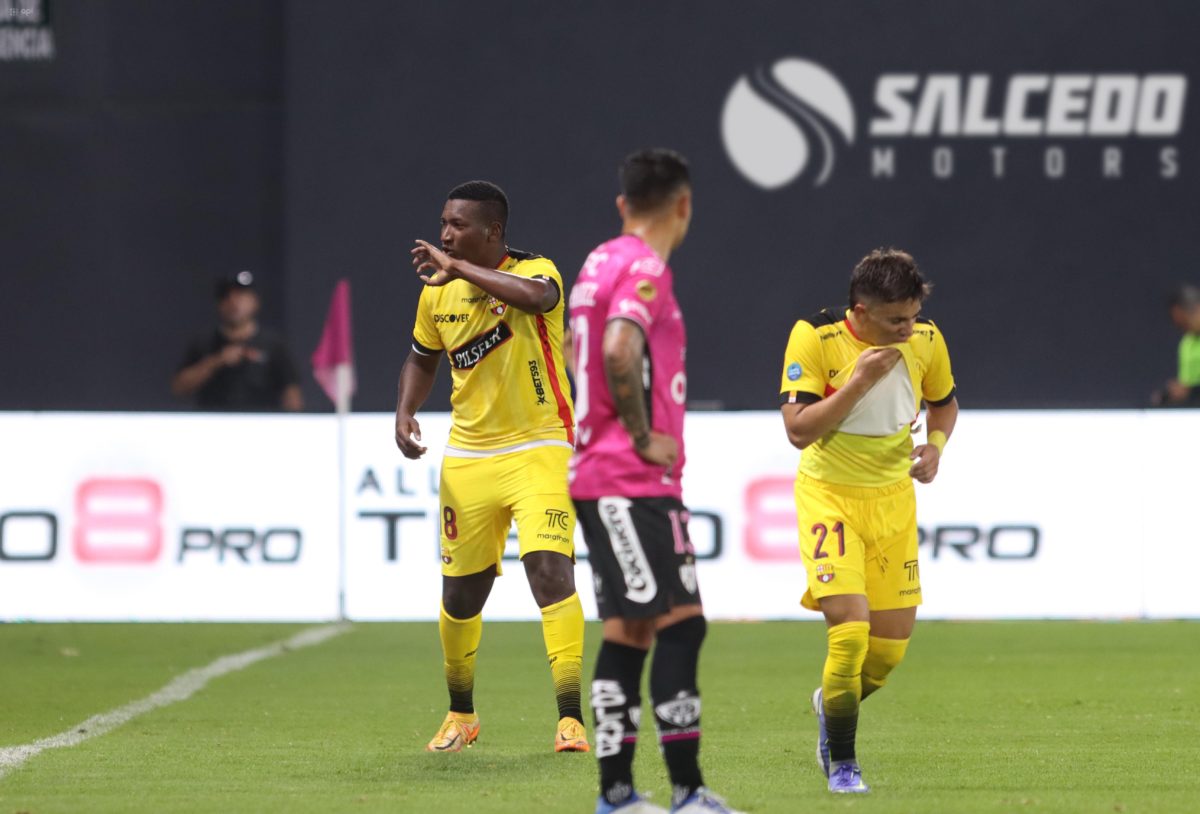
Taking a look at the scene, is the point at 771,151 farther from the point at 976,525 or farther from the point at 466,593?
the point at 466,593

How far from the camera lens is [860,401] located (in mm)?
6625

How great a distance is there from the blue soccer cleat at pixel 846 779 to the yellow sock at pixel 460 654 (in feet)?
5.80

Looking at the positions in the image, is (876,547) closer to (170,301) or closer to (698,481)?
(698,481)

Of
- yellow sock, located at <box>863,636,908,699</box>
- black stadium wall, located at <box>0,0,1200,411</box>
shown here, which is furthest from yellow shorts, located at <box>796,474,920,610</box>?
black stadium wall, located at <box>0,0,1200,411</box>

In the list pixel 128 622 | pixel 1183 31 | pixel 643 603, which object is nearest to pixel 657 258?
pixel 643 603

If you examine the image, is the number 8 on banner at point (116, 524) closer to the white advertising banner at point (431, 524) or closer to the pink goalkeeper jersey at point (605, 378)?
the white advertising banner at point (431, 524)

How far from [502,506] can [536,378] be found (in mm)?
518

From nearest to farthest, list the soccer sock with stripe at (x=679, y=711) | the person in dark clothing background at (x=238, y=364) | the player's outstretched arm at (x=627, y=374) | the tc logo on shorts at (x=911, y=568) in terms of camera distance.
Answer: the player's outstretched arm at (x=627, y=374)
the soccer sock with stripe at (x=679, y=711)
the tc logo on shorts at (x=911, y=568)
the person in dark clothing background at (x=238, y=364)

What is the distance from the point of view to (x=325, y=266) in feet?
53.1

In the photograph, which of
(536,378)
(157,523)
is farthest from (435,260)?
(157,523)

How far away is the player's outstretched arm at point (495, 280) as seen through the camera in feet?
22.6

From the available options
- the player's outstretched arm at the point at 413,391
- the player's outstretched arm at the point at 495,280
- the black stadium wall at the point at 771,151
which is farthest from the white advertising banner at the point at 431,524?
the player's outstretched arm at the point at 495,280

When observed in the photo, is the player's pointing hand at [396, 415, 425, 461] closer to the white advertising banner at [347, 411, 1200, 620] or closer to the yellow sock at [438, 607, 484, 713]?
the yellow sock at [438, 607, 484, 713]

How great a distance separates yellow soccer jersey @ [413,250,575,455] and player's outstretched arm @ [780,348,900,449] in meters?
1.25
